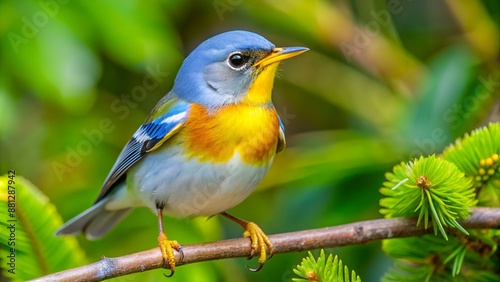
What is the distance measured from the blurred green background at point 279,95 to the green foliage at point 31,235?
26cm

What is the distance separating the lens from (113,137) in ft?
13.3

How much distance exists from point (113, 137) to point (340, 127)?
5.25 ft

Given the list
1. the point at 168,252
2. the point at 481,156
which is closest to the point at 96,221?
the point at 168,252

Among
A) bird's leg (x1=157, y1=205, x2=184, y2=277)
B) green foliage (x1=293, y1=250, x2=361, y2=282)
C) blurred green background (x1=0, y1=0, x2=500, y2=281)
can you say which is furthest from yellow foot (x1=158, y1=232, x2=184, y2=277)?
green foliage (x1=293, y1=250, x2=361, y2=282)

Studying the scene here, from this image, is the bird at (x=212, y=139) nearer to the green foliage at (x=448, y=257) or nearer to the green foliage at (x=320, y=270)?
the green foliage at (x=448, y=257)

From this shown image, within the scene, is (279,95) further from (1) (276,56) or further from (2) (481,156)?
(2) (481,156)

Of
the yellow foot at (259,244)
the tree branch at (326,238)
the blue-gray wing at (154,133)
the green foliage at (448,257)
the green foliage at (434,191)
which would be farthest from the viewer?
the blue-gray wing at (154,133)

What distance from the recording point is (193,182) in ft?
8.48

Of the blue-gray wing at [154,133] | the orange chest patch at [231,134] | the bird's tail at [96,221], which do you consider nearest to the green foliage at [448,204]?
the orange chest patch at [231,134]

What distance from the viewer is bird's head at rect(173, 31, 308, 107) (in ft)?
9.12

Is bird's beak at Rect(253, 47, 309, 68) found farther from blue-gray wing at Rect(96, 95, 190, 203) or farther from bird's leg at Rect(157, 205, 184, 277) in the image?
bird's leg at Rect(157, 205, 184, 277)

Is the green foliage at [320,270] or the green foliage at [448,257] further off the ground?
the green foliage at [448,257]

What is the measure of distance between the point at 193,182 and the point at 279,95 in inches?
97.4

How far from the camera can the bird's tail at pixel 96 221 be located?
310cm
